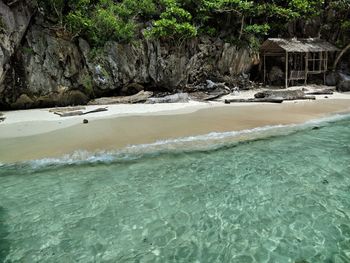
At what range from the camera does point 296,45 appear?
20.9 m

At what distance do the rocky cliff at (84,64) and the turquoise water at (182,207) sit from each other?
8268 mm

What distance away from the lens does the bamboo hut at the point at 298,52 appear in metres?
20.8

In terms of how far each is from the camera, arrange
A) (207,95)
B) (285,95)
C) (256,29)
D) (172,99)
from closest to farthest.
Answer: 1. (172,99)
2. (285,95)
3. (207,95)
4. (256,29)

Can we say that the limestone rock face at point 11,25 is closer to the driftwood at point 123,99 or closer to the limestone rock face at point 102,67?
the limestone rock face at point 102,67

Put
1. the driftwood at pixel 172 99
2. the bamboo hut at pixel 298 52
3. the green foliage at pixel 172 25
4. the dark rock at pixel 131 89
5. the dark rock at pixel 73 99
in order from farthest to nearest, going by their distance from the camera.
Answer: the bamboo hut at pixel 298 52, the dark rock at pixel 131 89, the driftwood at pixel 172 99, the green foliage at pixel 172 25, the dark rock at pixel 73 99

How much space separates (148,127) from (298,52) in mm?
15001

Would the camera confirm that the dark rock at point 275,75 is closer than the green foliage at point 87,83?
No

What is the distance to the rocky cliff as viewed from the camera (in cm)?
1459

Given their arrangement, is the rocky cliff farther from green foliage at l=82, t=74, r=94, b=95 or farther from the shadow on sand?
the shadow on sand

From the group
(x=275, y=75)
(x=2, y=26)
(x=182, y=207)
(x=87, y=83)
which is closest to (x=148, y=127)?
(x=182, y=207)

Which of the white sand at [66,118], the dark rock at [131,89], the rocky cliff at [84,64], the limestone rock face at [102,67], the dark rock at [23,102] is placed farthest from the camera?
the dark rock at [131,89]

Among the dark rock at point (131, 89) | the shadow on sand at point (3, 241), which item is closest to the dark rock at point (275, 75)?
the dark rock at point (131, 89)

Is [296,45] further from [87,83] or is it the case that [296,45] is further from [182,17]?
[87,83]

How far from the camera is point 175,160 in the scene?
8055mm
